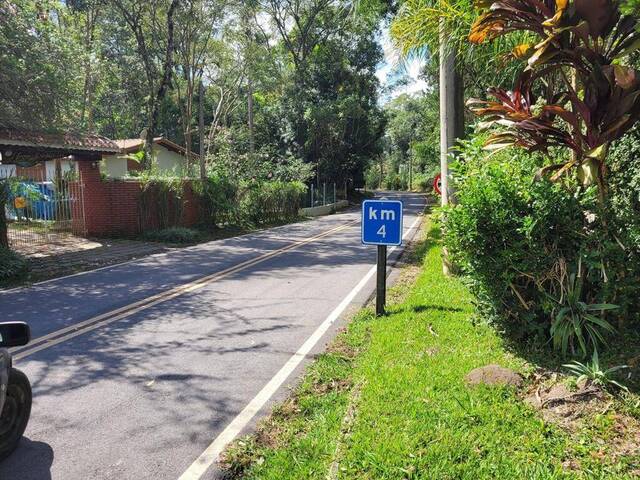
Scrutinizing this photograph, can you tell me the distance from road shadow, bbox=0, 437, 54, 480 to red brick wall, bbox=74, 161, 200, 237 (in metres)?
14.2

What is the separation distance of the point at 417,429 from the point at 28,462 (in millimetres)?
2588

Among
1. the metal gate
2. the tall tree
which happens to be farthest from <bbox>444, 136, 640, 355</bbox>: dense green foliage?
the tall tree

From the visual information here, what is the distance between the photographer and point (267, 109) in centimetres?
3722

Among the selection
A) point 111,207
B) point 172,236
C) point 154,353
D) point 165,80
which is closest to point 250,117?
point 165,80

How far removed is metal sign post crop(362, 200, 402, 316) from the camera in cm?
644

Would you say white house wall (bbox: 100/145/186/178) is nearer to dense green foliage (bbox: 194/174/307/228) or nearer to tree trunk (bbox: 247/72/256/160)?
tree trunk (bbox: 247/72/256/160)

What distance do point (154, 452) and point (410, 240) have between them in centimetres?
1319

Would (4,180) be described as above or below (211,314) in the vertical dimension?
above

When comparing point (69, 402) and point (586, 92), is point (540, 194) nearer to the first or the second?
point (586, 92)

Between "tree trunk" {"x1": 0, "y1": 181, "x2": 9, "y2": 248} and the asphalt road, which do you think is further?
"tree trunk" {"x1": 0, "y1": 181, "x2": 9, "y2": 248}

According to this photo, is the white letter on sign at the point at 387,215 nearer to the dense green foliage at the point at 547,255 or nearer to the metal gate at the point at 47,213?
the dense green foliage at the point at 547,255

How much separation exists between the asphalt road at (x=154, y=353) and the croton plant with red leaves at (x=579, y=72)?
10.3 ft

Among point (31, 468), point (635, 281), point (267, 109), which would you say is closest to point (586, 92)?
point (635, 281)

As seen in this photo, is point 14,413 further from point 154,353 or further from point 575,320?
point 575,320
